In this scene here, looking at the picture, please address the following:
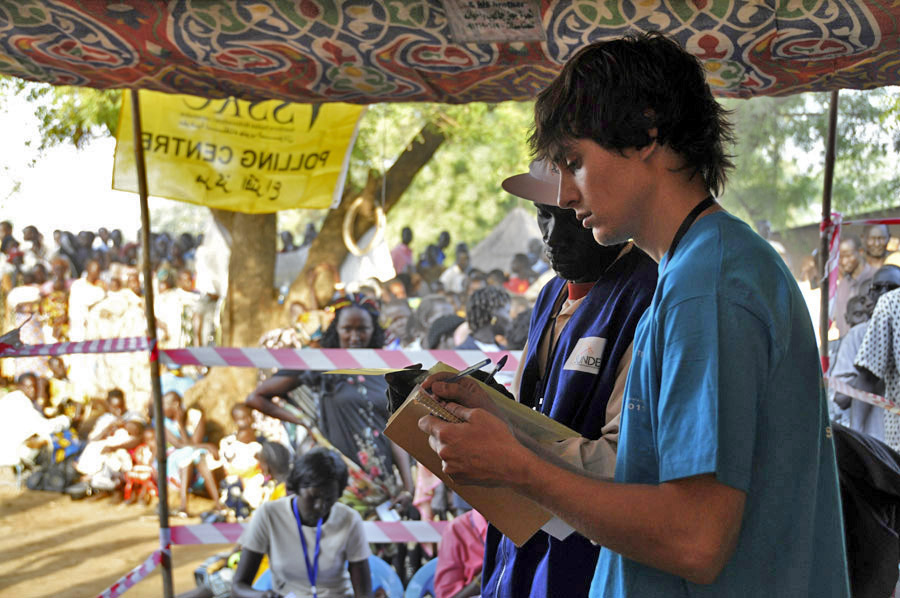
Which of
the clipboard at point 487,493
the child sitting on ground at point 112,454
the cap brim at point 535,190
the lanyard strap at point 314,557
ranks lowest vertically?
the child sitting on ground at point 112,454

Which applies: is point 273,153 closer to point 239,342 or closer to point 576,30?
point 576,30

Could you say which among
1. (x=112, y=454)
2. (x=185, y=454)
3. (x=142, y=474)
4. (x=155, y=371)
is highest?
(x=155, y=371)

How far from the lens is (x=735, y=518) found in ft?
3.38

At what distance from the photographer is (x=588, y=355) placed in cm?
190

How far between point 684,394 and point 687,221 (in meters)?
0.27

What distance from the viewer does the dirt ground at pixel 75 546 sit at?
20.4 ft

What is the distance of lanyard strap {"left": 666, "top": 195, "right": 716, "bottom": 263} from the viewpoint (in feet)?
3.85

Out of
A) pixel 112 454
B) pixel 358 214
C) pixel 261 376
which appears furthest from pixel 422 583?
pixel 358 214

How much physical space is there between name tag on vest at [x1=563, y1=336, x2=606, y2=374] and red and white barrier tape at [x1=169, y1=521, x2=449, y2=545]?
8.30 feet

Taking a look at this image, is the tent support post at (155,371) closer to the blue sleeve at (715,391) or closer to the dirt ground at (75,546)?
the dirt ground at (75,546)

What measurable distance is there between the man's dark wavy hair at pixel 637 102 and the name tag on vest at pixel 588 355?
0.69 meters

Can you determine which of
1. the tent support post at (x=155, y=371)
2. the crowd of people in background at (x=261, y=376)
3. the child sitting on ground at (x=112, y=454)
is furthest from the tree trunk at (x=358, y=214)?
the tent support post at (x=155, y=371)

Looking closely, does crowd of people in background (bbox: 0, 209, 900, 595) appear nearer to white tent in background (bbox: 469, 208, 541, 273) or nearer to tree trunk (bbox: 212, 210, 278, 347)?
tree trunk (bbox: 212, 210, 278, 347)

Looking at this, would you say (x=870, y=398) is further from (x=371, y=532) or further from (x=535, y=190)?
(x=535, y=190)
